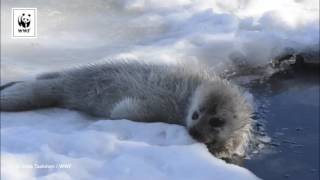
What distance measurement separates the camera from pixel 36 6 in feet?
19.1

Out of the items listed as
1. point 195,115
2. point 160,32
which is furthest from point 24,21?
point 195,115

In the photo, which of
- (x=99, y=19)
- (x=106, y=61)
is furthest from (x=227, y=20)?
(x=106, y=61)

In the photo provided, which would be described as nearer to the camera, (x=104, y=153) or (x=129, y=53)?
(x=104, y=153)

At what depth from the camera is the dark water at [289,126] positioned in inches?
159

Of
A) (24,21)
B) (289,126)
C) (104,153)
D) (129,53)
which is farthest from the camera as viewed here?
(129,53)

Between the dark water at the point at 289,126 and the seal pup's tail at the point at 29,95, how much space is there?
1338 mm

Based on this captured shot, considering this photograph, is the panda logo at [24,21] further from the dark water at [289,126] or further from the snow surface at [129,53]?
the dark water at [289,126]

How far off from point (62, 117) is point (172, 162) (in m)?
1.07

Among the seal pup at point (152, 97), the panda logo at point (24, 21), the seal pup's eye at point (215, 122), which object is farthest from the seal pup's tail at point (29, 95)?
the seal pup's eye at point (215, 122)

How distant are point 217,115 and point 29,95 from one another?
3.98 ft

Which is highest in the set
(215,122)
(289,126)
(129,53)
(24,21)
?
(24,21)

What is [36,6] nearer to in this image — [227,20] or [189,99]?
[227,20]

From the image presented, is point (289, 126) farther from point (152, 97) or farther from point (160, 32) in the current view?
point (160, 32)

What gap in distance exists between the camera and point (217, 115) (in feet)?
13.4
